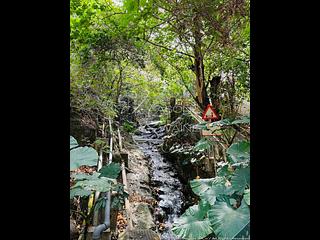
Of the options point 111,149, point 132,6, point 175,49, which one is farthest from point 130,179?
point 132,6

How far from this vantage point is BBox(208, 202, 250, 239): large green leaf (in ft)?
3.78

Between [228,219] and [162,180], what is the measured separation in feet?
9.13

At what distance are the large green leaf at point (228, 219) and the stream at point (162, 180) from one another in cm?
160

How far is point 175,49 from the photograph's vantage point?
2.58 meters

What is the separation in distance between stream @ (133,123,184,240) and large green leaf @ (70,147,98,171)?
188cm

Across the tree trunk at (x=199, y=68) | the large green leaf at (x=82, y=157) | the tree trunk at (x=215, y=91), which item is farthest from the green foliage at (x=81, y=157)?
the tree trunk at (x=215, y=91)

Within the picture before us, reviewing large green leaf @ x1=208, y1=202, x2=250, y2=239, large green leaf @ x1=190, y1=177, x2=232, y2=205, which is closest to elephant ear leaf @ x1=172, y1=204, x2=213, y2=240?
large green leaf @ x1=190, y1=177, x2=232, y2=205

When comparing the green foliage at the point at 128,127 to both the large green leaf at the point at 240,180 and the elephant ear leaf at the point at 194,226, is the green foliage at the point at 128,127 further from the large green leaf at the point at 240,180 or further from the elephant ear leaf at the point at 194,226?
the large green leaf at the point at 240,180

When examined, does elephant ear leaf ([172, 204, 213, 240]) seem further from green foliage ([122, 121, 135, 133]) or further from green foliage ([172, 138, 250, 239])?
green foliage ([122, 121, 135, 133])

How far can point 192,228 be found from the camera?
61.3 inches

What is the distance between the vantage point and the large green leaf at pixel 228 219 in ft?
3.78

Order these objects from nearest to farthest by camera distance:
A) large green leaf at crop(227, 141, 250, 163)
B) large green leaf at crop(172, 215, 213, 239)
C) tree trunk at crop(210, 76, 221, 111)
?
large green leaf at crop(227, 141, 250, 163) → large green leaf at crop(172, 215, 213, 239) → tree trunk at crop(210, 76, 221, 111)
